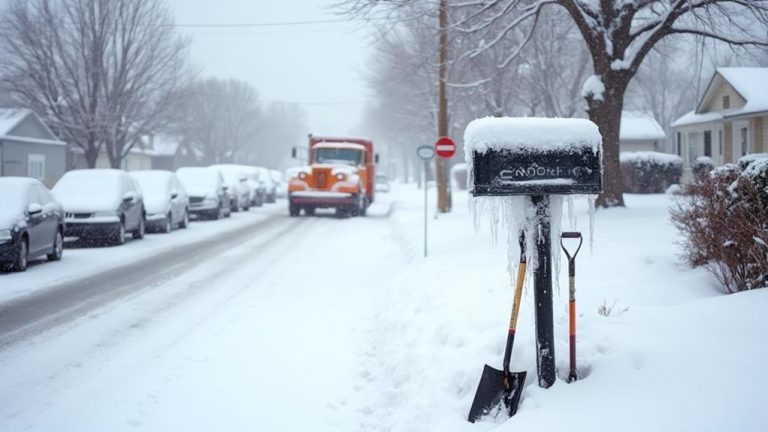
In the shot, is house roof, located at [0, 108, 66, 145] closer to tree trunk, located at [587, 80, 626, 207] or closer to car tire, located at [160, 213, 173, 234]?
car tire, located at [160, 213, 173, 234]

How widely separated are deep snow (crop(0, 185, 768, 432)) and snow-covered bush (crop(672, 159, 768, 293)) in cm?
37

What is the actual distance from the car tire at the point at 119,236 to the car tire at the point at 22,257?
4.23 m

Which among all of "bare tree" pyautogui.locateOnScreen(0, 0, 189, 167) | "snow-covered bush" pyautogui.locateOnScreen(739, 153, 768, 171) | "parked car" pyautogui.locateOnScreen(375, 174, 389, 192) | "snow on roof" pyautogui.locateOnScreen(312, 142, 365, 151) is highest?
"bare tree" pyautogui.locateOnScreen(0, 0, 189, 167)

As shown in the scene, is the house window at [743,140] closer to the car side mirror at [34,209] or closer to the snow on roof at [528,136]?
the car side mirror at [34,209]

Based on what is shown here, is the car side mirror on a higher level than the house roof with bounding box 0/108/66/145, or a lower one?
lower

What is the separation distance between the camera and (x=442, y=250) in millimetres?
13945

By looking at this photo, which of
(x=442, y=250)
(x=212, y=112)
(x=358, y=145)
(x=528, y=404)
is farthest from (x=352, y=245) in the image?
(x=212, y=112)

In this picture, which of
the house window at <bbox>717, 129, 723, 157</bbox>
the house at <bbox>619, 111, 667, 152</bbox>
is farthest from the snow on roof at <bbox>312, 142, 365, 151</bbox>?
the house at <bbox>619, 111, 667, 152</bbox>

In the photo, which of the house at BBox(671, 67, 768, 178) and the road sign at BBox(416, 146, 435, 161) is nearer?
the road sign at BBox(416, 146, 435, 161)

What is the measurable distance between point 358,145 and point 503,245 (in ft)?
57.7

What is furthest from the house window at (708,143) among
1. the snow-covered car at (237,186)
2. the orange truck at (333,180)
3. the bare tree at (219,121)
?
the bare tree at (219,121)

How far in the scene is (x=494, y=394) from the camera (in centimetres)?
511

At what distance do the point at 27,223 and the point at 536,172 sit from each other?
1066 cm

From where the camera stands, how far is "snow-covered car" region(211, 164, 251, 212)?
104 ft
